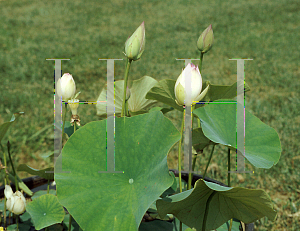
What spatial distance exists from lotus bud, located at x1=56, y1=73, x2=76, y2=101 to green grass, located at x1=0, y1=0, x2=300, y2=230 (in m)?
1.06

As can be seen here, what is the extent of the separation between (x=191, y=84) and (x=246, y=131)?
10.6 inches

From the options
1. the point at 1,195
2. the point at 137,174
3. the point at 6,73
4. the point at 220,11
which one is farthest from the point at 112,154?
the point at 220,11

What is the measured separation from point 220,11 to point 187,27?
91 centimetres

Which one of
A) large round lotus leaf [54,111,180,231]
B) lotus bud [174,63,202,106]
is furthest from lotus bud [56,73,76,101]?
lotus bud [174,63,202,106]

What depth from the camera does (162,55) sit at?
3.34 m

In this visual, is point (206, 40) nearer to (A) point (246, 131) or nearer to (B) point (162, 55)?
(A) point (246, 131)

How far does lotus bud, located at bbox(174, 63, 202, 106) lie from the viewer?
0.62 m

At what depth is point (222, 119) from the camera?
0.80m

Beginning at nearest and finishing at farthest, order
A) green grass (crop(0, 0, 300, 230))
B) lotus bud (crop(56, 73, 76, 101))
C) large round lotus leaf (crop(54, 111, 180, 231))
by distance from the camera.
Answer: large round lotus leaf (crop(54, 111, 180, 231))
lotus bud (crop(56, 73, 76, 101))
green grass (crop(0, 0, 300, 230))

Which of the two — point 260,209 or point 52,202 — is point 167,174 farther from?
point 52,202

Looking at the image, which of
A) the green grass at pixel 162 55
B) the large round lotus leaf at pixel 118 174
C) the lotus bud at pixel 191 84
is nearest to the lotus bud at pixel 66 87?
the large round lotus leaf at pixel 118 174

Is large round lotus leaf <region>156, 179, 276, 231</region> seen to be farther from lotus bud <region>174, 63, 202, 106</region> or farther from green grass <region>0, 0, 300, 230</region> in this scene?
green grass <region>0, 0, 300, 230</region>

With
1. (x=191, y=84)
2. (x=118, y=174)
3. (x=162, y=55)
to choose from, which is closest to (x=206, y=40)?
(x=191, y=84)

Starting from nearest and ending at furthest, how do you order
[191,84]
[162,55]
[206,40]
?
[191,84] → [206,40] → [162,55]
